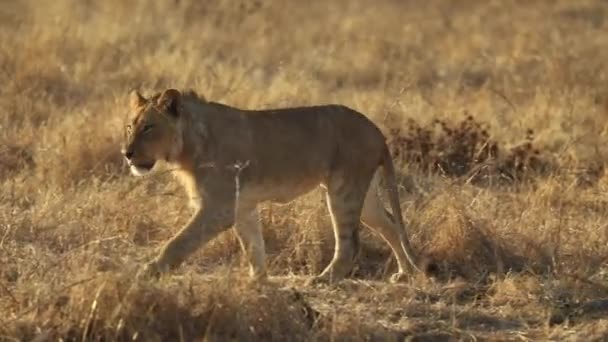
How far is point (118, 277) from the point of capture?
576cm

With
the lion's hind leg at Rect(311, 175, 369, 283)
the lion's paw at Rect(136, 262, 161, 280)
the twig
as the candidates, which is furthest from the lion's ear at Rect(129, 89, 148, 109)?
the twig

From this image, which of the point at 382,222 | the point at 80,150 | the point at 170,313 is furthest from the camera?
the point at 80,150

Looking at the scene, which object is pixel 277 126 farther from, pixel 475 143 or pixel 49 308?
pixel 475 143

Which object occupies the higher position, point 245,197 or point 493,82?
point 245,197

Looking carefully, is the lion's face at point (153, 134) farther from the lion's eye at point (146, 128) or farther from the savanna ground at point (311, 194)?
the savanna ground at point (311, 194)

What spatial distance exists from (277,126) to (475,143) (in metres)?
3.39

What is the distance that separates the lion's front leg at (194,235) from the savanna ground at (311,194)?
0.43ft

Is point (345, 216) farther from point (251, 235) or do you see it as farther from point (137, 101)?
point (137, 101)

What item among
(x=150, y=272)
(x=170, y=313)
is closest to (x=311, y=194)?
(x=150, y=272)

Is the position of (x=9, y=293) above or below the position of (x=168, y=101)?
below

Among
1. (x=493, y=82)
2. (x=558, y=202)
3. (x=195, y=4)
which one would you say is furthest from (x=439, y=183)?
(x=195, y=4)

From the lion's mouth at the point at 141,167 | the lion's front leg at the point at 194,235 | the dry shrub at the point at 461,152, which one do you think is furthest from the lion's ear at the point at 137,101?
the dry shrub at the point at 461,152

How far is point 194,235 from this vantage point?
6.65 metres

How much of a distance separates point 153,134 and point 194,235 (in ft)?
1.78
